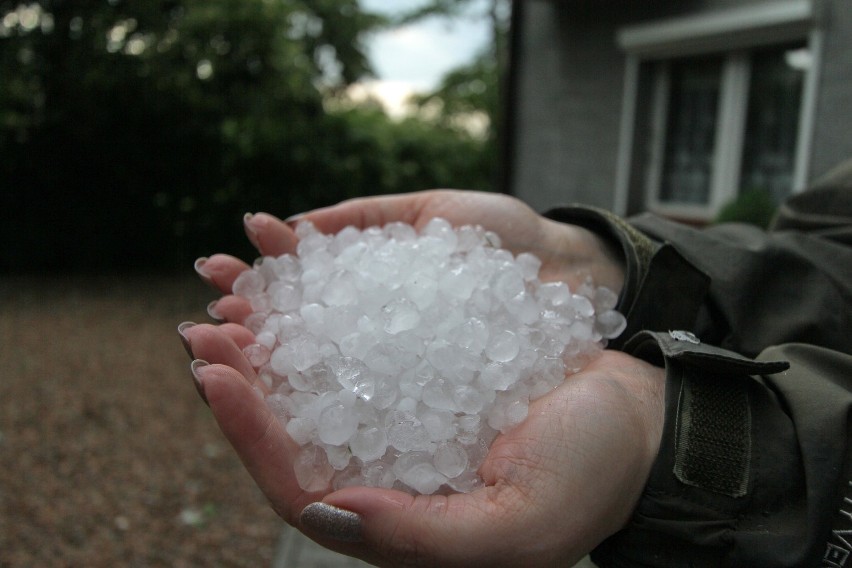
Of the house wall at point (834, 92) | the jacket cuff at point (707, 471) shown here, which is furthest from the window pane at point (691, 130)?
the jacket cuff at point (707, 471)

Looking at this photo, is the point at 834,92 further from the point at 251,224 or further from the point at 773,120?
the point at 251,224

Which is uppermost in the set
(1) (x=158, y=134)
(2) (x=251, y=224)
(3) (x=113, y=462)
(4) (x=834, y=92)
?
A: (4) (x=834, y=92)

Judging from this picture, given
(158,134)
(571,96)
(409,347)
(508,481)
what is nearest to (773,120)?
(571,96)

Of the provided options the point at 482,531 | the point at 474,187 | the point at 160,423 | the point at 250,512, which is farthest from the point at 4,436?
the point at 474,187

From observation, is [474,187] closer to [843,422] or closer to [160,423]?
[160,423]

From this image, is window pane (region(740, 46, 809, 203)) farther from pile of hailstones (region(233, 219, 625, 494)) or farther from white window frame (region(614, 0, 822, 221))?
pile of hailstones (region(233, 219, 625, 494))
